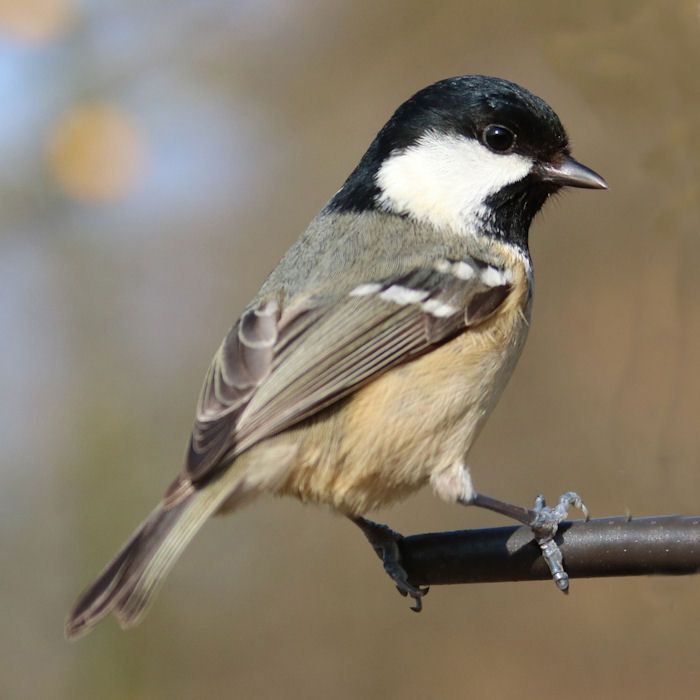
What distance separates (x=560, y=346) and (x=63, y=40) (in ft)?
7.11

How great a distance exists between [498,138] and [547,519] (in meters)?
0.94

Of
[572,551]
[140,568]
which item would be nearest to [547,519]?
[572,551]

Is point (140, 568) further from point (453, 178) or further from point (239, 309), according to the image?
point (239, 309)

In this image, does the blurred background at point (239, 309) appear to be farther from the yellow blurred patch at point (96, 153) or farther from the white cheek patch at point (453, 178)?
the white cheek patch at point (453, 178)

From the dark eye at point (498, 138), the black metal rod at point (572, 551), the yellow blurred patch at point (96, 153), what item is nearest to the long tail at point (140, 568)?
the black metal rod at point (572, 551)

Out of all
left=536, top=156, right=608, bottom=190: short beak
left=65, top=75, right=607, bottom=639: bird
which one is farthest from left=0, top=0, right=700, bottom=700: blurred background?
left=65, top=75, right=607, bottom=639: bird

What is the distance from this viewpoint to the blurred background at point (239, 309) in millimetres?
3719

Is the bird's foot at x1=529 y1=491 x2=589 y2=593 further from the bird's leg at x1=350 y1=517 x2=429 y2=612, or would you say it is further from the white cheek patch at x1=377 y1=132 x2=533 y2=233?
the white cheek patch at x1=377 y1=132 x2=533 y2=233

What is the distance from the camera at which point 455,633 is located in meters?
4.00

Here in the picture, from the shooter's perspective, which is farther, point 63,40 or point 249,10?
point 249,10

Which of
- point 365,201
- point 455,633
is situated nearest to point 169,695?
point 455,633

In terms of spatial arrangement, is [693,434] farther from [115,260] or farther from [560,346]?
[115,260]

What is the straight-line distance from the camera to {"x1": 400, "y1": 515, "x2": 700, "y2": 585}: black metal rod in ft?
5.90

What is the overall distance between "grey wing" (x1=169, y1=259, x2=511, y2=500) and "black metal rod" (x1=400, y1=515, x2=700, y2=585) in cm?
38
